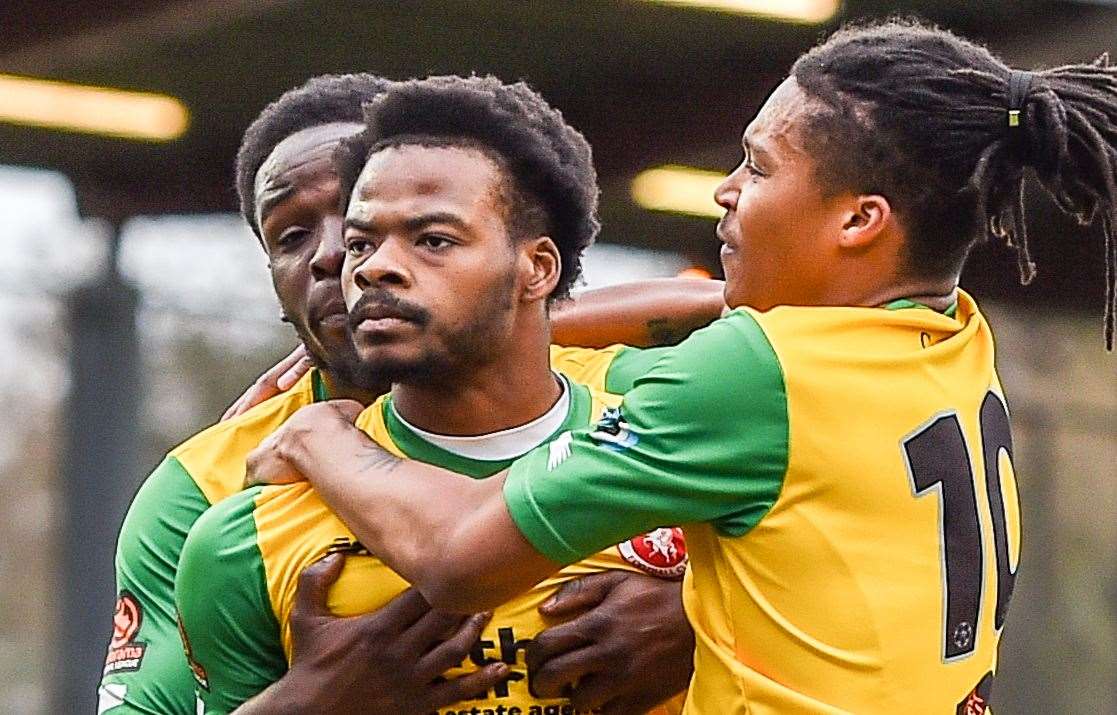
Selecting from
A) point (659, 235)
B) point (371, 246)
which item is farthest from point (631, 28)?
point (371, 246)

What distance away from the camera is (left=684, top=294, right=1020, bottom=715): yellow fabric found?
317 centimetres

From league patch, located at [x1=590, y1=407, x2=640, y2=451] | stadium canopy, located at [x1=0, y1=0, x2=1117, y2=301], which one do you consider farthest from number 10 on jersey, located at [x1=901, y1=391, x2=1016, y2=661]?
stadium canopy, located at [x1=0, y1=0, x2=1117, y2=301]

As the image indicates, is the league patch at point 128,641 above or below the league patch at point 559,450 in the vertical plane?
below

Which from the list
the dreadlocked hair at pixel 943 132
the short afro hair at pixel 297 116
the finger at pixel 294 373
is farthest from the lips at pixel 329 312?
the dreadlocked hair at pixel 943 132

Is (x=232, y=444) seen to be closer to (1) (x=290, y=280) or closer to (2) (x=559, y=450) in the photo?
(1) (x=290, y=280)

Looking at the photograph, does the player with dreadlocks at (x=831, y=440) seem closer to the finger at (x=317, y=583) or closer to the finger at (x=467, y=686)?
the finger at (x=317, y=583)

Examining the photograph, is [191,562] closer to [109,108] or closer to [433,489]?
[433,489]

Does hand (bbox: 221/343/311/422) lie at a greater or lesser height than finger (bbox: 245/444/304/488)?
lesser

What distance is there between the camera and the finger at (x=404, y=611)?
344 cm

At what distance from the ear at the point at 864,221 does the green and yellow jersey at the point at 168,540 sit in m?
0.65

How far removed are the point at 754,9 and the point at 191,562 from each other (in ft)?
26.3

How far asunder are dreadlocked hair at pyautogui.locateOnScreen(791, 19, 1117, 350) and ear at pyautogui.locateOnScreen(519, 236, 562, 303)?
1.60ft

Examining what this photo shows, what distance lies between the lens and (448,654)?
342cm

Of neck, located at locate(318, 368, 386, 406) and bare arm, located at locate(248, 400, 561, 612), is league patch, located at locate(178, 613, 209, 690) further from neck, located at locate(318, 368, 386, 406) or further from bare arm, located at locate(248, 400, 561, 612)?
neck, located at locate(318, 368, 386, 406)
